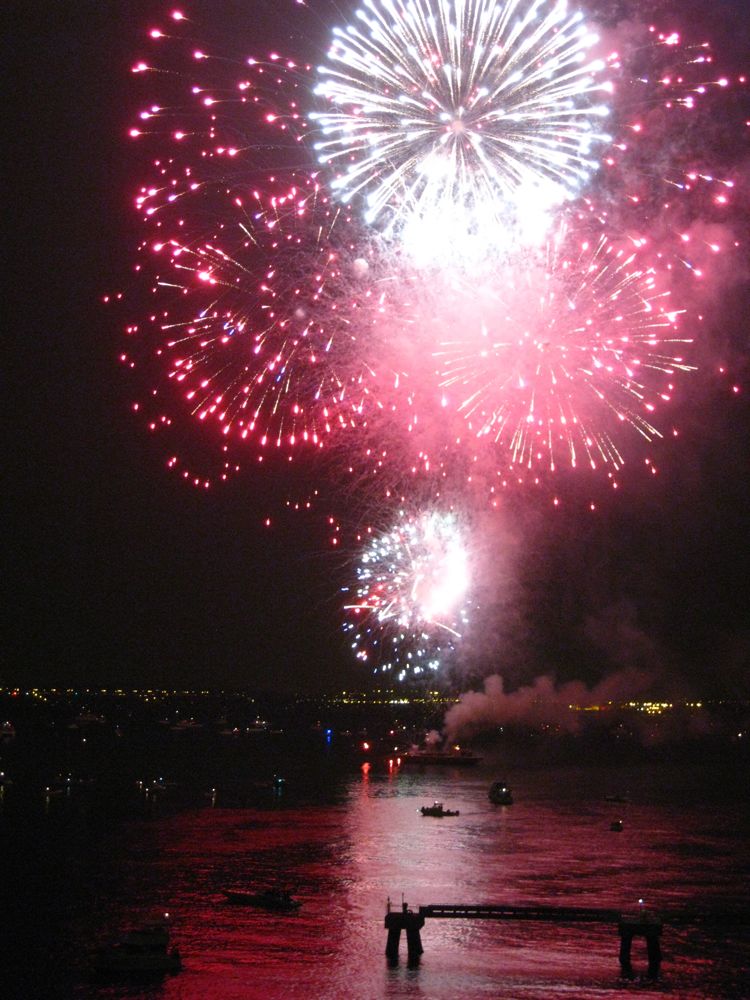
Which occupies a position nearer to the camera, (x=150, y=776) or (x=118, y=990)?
(x=118, y=990)

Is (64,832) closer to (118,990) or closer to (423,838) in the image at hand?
(423,838)

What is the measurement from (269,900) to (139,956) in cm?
734

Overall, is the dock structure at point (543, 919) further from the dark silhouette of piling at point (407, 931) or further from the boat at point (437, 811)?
the boat at point (437, 811)

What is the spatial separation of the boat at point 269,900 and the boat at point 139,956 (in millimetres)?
6215

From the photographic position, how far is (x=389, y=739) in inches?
5595

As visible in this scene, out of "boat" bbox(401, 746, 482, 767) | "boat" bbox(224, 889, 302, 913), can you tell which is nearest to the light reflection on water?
"boat" bbox(224, 889, 302, 913)

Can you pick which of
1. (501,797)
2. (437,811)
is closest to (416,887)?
(437,811)

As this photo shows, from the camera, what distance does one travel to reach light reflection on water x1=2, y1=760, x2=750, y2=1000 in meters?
24.2

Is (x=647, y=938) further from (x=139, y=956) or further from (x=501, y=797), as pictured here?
(x=501, y=797)

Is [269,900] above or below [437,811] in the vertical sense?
below

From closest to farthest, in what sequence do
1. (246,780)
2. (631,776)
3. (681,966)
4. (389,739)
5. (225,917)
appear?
1. (681,966)
2. (225,917)
3. (246,780)
4. (631,776)
5. (389,739)

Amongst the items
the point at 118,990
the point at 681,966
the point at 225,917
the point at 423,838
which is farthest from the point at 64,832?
the point at 681,966

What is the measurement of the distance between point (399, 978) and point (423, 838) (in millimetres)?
22494

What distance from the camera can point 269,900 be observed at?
1245 inches
